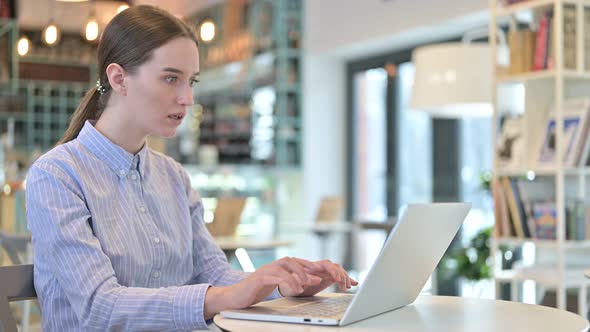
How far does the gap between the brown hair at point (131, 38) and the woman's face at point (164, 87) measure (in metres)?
0.02

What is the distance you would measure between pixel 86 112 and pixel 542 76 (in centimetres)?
254

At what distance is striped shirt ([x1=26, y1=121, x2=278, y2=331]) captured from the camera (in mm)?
1429

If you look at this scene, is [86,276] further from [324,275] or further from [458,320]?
[458,320]

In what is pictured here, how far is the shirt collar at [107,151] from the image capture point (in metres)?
1.68

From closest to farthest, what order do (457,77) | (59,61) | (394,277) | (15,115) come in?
1. (394,277)
2. (457,77)
3. (15,115)
4. (59,61)

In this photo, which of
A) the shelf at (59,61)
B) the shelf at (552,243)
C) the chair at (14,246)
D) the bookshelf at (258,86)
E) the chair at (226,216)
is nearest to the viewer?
the chair at (14,246)

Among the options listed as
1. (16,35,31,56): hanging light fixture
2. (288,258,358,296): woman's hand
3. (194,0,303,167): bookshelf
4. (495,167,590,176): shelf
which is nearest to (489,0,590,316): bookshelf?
(495,167,590,176): shelf

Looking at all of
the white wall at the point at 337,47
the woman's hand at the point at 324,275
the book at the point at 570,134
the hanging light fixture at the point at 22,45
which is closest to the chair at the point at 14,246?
the woman's hand at the point at 324,275

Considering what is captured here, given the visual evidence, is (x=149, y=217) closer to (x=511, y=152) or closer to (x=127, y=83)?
(x=127, y=83)

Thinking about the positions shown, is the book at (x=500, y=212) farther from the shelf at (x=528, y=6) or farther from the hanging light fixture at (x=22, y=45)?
the hanging light fixture at (x=22, y=45)

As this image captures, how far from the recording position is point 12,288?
1.52 metres

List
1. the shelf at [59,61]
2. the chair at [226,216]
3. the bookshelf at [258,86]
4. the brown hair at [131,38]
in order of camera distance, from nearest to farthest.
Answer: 1. the brown hair at [131,38]
2. the chair at [226,216]
3. the bookshelf at [258,86]
4. the shelf at [59,61]

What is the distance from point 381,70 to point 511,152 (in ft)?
16.3

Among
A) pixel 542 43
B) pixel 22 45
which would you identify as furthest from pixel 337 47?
pixel 542 43
